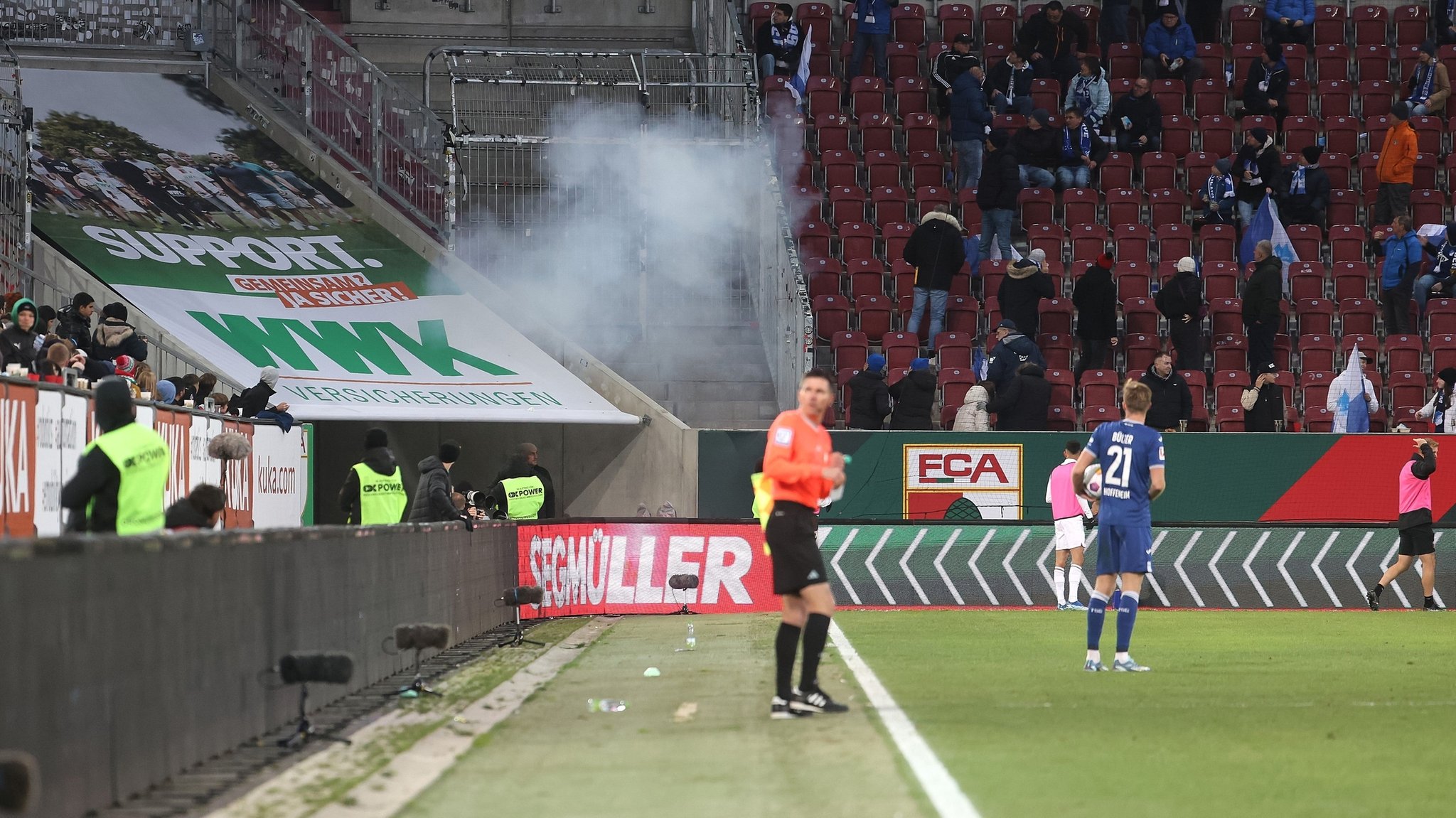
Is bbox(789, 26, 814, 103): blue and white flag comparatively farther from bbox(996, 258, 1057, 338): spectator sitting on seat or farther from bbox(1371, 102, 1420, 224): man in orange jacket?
bbox(1371, 102, 1420, 224): man in orange jacket

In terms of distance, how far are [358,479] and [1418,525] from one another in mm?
13691

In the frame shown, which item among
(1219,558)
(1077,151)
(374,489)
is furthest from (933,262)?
(374,489)

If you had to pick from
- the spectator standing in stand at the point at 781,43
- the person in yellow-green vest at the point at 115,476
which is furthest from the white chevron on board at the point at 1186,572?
the person in yellow-green vest at the point at 115,476

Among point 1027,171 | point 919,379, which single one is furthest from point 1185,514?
point 1027,171

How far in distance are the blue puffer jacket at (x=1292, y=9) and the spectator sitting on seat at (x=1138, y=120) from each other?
4.13m

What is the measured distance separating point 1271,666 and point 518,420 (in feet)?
42.3

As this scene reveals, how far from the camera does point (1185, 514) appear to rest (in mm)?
24234

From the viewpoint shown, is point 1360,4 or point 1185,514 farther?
point 1360,4

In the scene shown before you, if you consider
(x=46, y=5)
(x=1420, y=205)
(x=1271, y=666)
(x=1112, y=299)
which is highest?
(x=46, y=5)

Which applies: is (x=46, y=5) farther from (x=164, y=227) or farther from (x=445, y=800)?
(x=445, y=800)

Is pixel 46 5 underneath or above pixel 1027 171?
above

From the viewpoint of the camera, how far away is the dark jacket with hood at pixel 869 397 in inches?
947

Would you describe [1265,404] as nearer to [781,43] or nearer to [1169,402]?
[1169,402]

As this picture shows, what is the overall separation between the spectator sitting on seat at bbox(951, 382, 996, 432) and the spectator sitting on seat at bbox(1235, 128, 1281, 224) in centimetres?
746
